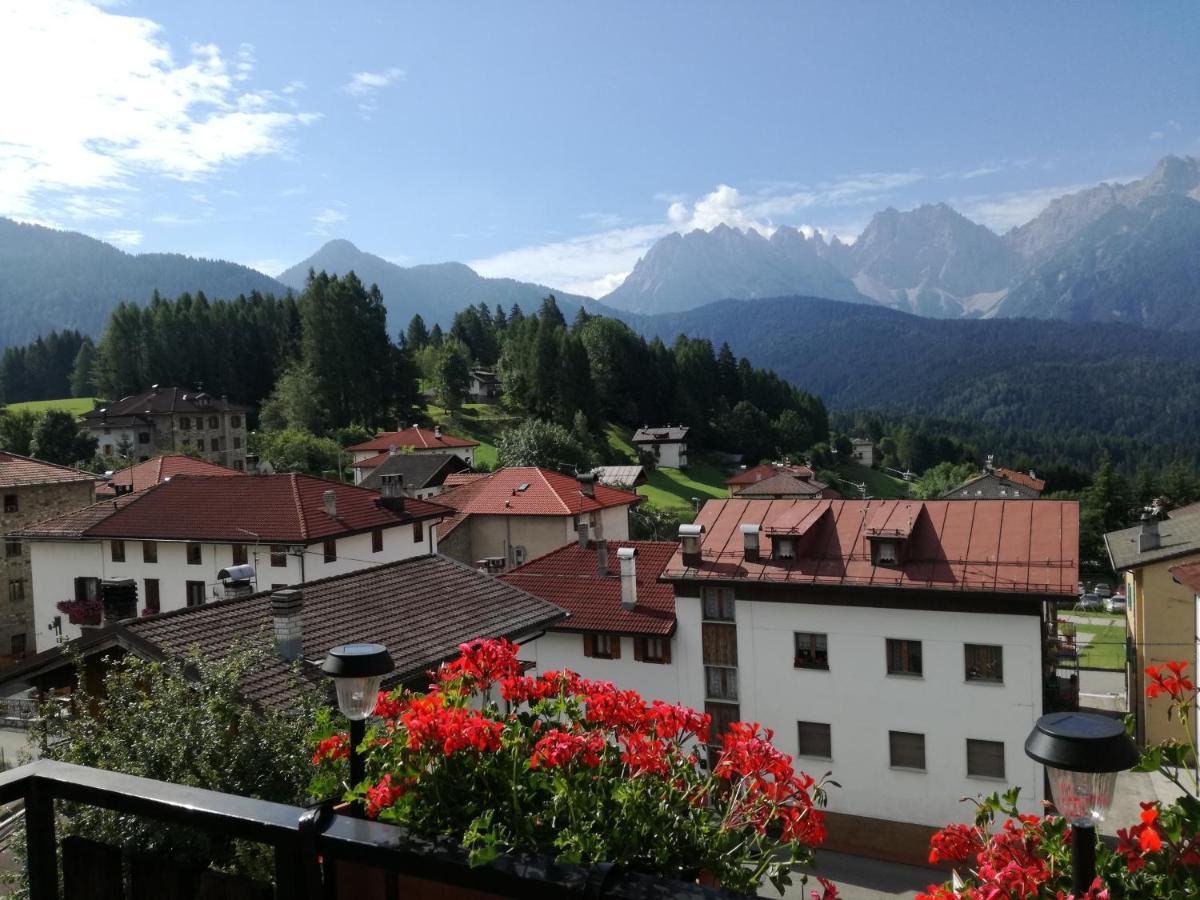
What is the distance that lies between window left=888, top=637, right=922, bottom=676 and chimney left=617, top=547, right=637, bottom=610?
22.7 feet

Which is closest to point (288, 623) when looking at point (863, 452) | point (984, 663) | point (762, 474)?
point (984, 663)

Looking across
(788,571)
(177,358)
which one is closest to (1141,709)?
(788,571)

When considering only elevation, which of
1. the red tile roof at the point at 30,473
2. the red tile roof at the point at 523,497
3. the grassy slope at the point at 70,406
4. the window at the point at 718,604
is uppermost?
the grassy slope at the point at 70,406

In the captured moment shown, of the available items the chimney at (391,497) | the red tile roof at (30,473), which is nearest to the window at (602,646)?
the chimney at (391,497)

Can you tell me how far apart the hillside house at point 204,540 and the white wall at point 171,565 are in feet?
0.12

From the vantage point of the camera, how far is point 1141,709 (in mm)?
27406

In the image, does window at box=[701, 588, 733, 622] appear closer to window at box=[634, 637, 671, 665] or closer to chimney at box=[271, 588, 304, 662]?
window at box=[634, 637, 671, 665]

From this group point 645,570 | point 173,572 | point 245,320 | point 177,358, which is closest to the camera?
point 645,570

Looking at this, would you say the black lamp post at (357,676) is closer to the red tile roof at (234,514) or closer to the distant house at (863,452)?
the red tile roof at (234,514)

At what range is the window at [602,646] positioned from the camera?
80.0 ft

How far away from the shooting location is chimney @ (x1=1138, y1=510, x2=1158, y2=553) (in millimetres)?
29453

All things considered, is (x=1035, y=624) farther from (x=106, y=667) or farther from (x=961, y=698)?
(x=106, y=667)

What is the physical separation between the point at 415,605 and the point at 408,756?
1217 cm

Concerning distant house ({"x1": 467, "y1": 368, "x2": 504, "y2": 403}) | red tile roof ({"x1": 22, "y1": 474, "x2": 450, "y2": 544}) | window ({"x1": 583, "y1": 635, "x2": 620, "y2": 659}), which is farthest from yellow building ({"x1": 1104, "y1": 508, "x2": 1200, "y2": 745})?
distant house ({"x1": 467, "y1": 368, "x2": 504, "y2": 403})
